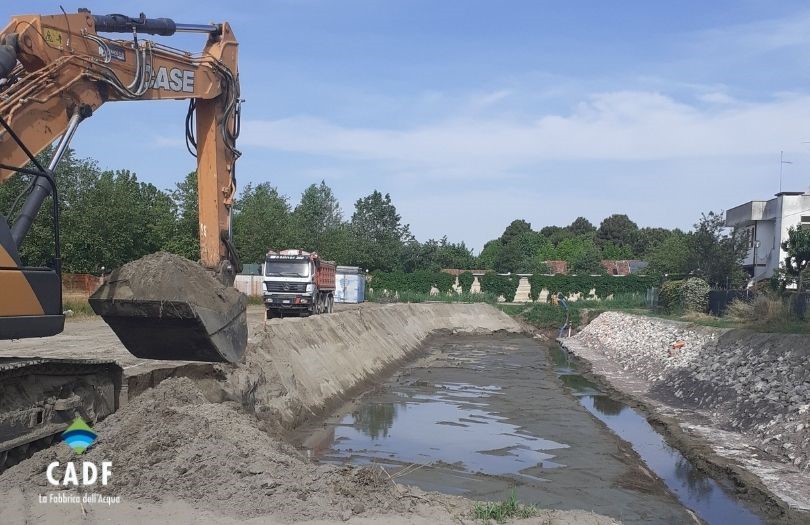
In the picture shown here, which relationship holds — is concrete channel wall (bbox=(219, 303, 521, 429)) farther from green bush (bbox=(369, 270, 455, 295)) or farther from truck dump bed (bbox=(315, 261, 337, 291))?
green bush (bbox=(369, 270, 455, 295))

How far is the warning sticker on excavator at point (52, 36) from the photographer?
882 centimetres

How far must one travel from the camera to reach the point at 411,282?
64875 mm

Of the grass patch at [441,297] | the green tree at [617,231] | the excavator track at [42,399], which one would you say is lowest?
the grass patch at [441,297]

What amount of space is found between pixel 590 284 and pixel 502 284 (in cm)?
752

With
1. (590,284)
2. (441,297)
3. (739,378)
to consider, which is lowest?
(441,297)

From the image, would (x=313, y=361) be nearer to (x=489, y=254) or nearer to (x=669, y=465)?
(x=669, y=465)

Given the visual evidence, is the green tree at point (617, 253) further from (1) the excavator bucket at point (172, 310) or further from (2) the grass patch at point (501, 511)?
(2) the grass patch at point (501, 511)

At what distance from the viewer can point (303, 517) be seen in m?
6.61

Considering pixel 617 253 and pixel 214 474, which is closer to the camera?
pixel 214 474

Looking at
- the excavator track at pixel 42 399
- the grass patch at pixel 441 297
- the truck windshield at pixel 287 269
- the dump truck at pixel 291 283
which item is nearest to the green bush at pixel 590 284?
the grass patch at pixel 441 297

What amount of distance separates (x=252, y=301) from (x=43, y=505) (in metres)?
39.8

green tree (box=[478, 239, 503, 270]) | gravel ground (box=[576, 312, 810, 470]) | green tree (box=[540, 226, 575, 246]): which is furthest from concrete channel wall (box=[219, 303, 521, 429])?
green tree (box=[540, 226, 575, 246])

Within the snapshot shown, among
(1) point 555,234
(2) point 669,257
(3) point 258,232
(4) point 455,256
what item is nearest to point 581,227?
(1) point 555,234

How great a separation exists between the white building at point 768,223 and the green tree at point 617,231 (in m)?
64.3
